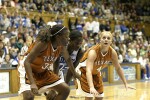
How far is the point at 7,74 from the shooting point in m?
11.2

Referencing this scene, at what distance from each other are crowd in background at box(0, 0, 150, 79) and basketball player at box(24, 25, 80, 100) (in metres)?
5.13

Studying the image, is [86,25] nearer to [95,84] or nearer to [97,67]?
[95,84]

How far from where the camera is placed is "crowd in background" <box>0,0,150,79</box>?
12531mm

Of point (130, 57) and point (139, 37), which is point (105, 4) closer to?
point (139, 37)

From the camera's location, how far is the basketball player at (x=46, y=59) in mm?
4891

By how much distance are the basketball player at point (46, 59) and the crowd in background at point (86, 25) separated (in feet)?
16.8

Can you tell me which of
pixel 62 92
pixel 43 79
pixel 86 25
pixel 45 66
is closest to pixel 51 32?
pixel 45 66

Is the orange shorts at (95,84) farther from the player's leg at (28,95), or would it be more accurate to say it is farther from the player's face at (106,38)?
the player's leg at (28,95)

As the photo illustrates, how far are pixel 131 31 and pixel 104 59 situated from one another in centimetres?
1607

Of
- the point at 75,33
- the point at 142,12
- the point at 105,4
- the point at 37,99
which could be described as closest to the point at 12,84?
the point at 37,99

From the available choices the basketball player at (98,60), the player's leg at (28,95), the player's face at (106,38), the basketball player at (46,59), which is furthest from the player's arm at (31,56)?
the player's face at (106,38)

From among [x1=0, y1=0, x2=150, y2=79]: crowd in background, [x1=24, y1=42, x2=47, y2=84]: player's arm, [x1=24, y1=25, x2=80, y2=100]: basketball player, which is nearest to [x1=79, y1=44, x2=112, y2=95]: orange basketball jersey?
[x1=24, y1=25, x2=80, y2=100]: basketball player

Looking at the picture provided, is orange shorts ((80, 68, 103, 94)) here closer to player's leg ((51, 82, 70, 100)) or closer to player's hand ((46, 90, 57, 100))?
player's hand ((46, 90, 57, 100))

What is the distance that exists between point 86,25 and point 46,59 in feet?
42.9
